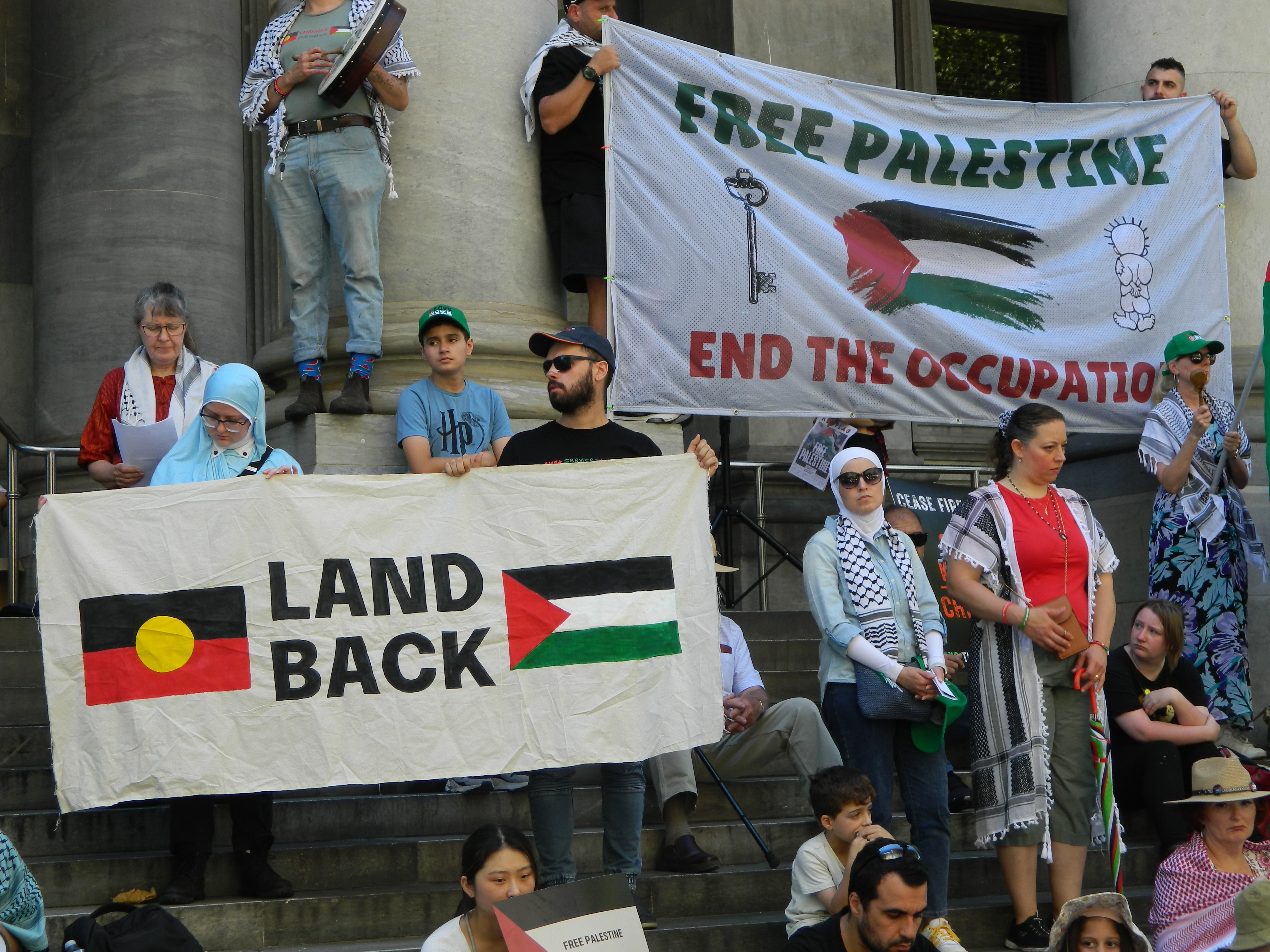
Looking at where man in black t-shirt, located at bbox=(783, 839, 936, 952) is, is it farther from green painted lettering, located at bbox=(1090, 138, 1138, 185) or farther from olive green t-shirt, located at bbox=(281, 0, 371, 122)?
green painted lettering, located at bbox=(1090, 138, 1138, 185)

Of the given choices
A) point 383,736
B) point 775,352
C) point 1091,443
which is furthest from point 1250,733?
point 383,736

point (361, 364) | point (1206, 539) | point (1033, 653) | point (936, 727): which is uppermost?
point (361, 364)

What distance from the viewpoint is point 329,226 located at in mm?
8031

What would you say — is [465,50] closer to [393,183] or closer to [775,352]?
[393,183]

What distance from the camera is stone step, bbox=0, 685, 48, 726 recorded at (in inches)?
286

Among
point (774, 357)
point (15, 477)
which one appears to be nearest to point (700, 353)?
point (774, 357)

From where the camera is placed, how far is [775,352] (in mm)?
8477

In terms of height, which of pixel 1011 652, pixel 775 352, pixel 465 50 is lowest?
pixel 1011 652

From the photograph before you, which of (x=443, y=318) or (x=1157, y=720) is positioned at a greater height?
(x=443, y=318)

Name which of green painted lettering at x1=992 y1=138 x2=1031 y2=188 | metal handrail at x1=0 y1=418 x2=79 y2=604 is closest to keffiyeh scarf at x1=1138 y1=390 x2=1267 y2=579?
green painted lettering at x1=992 y1=138 x2=1031 y2=188

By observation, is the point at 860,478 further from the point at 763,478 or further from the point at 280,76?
the point at 763,478

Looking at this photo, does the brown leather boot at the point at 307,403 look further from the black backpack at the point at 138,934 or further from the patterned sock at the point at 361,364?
the black backpack at the point at 138,934

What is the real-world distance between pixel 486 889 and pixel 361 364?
3400 mm

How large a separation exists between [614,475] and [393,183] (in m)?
2.63
